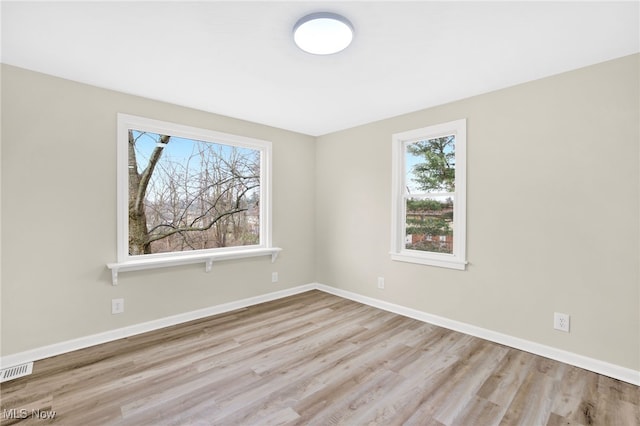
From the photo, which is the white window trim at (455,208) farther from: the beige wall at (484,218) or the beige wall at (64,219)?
the beige wall at (64,219)

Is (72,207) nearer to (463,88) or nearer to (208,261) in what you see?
(208,261)

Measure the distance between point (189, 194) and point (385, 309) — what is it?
2748 mm

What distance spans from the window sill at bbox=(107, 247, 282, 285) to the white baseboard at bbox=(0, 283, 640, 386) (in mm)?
505

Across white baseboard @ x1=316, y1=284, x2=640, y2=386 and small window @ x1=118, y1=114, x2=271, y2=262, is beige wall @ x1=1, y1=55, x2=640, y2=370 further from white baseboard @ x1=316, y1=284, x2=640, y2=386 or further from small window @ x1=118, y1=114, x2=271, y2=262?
small window @ x1=118, y1=114, x2=271, y2=262

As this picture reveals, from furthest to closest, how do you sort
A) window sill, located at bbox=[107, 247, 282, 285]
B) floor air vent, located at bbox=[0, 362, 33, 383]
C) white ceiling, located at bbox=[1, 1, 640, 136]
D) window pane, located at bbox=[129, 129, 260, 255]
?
window pane, located at bbox=[129, 129, 260, 255], window sill, located at bbox=[107, 247, 282, 285], floor air vent, located at bbox=[0, 362, 33, 383], white ceiling, located at bbox=[1, 1, 640, 136]

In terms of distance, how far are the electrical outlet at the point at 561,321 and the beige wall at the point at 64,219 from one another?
3.51 m

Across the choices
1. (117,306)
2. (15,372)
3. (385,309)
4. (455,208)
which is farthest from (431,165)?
(15,372)

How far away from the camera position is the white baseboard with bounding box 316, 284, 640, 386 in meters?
2.21

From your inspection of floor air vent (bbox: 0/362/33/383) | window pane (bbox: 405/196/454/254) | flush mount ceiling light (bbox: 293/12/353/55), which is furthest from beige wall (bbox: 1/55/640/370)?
flush mount ceiling light (bbox: 293/12/353/55)

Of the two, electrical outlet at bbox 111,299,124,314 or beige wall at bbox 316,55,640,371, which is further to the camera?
electrical outlet at bbox 111,299,124,314

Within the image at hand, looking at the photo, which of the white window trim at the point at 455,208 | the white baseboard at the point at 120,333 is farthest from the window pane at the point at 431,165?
the white baseboard at the point at 120,333

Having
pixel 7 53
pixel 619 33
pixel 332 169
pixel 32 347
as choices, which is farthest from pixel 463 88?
pixel 32 347

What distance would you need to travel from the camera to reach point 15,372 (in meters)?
2.24

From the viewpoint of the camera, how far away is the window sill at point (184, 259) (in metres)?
2.81
